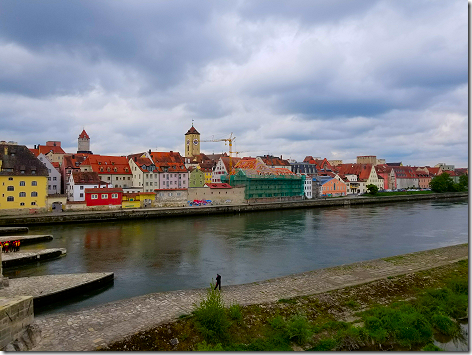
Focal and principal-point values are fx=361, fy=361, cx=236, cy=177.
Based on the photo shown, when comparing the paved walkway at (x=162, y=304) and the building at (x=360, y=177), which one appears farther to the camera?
the building at (x=360, y=177)

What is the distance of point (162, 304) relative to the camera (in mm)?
11172

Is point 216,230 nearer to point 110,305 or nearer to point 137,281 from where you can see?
point 137,281

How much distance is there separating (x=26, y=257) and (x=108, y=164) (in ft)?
108

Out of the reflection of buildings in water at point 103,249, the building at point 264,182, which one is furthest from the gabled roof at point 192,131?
the reflection of buildings in water at point 103,249

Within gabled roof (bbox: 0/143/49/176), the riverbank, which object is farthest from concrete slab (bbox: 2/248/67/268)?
gabled roof (bbox: 0/143/49/176)

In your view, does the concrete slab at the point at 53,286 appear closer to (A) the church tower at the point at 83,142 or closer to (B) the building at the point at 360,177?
(B) the building at the point at 360,177

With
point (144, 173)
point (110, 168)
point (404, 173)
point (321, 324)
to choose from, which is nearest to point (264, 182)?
point (144, 173)

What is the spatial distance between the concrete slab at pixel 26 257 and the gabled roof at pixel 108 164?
29.9 m

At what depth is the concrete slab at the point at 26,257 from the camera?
17.6m

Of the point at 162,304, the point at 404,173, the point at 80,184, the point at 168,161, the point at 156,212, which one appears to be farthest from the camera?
the point at 404,173

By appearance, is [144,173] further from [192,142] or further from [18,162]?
[192,142]

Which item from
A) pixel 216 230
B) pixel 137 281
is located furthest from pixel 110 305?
pixel 216 230

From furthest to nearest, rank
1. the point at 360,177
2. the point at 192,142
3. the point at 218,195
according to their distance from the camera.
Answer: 1. the point at 192,142
2. the point at 360,177
3. the point at 218,195

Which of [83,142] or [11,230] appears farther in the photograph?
[83,142]
